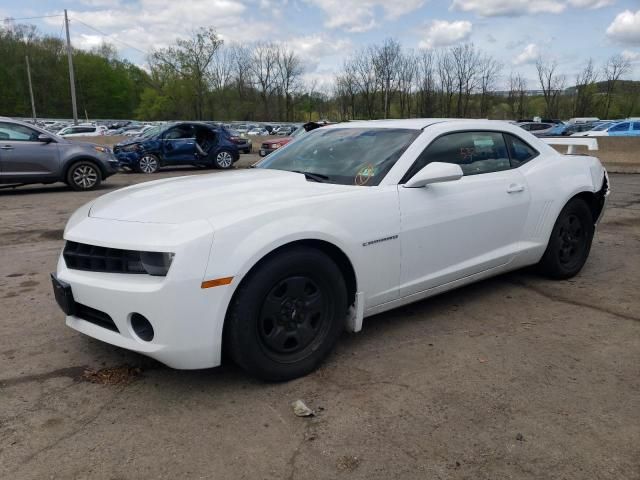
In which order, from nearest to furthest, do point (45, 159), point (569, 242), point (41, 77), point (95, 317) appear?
point (95, 317), point (569, 242), point (45, 159), point (41, 77)

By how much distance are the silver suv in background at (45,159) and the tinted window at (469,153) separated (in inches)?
383

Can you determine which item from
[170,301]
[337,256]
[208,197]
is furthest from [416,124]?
[170,301]

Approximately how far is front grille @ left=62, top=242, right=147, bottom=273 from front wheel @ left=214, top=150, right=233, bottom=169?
14601 millimetres

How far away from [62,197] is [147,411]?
362 inches

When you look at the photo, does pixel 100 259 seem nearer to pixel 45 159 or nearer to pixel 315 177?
pixel 315 177

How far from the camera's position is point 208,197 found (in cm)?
301

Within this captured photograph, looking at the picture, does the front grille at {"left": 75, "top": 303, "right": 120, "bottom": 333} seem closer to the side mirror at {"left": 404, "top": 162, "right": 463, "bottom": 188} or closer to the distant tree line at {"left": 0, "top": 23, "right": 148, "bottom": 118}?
the side mirror at {"left": 404, "top": 162, "right": 463, "bottom": 188}

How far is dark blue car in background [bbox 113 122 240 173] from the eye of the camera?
15.8 metres

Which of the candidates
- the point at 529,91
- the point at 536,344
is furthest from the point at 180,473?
the point at 529,91

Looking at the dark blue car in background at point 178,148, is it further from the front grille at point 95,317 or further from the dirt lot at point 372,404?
the front grille at point 95,317

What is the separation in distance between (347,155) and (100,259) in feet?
5.89

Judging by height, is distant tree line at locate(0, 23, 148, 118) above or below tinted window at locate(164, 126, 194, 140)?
above

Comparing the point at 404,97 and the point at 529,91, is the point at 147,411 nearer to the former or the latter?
the point at 404,97

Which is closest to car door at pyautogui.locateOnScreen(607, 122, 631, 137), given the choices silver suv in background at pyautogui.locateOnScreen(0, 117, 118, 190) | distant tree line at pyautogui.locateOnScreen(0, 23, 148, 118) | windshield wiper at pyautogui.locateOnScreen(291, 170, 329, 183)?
silver suv in background at pyautogui.locateOnScreen(0, 117, 118, 190)
